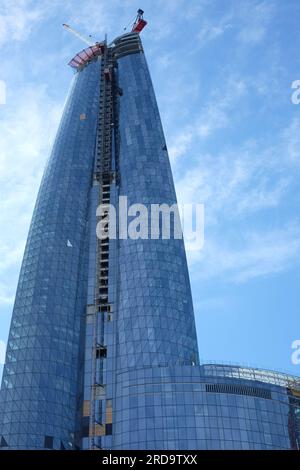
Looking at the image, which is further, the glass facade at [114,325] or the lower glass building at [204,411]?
the glass facade at [114,325]

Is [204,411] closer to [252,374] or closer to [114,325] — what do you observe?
[252,374]

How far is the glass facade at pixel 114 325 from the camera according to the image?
114000 mm

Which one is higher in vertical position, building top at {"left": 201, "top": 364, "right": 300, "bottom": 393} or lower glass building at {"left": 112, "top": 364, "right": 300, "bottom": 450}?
building top at {"left": 201, "top": 364, "right": 300, "bottom": 393}

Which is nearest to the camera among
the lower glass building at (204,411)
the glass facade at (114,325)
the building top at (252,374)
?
the lower glass building at (204,411)

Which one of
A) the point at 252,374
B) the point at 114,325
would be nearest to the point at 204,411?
the point at 252,374

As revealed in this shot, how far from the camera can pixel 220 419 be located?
369 ft

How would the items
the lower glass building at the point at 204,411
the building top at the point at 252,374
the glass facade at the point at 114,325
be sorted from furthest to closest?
the building top at the point at 252,374
the glass facade at the point at 114,325
the lower glass building at the point at 204,411

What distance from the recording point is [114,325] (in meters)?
134

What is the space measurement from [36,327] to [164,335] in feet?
98.2

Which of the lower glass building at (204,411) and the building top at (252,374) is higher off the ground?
the building top at (252,374)

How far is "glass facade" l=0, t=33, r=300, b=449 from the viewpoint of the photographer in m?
114

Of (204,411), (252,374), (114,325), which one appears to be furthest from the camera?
(114,325)

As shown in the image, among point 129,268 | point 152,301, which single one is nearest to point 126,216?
point 129,268

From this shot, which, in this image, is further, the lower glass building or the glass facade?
the glass facade
